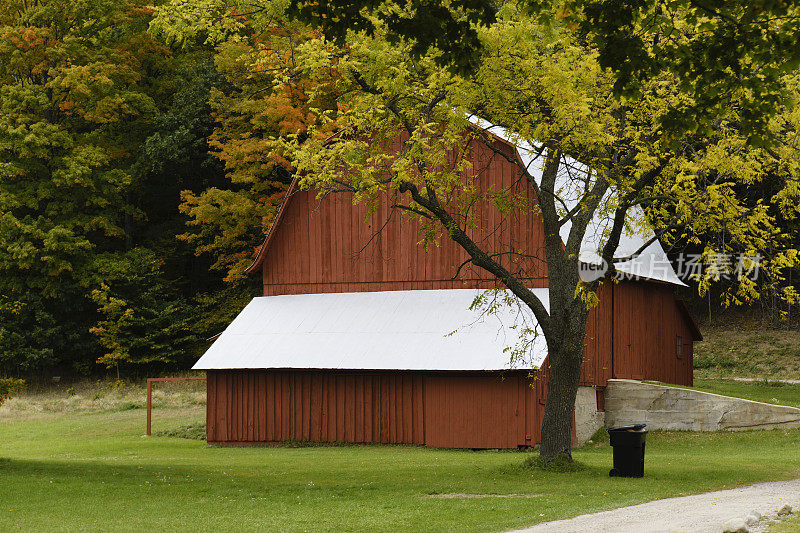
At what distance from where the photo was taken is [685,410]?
2567 centimetres

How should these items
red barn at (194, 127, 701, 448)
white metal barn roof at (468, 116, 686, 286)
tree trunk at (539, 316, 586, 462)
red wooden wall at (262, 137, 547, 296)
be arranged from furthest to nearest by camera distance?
red wooden wall at (262, 137, 547, 296) < white metal barn roof at (468, 116, 686, 286) < red barn at (194, 127, 701, 448) < tree trunk at (539, 316, 586, 462)

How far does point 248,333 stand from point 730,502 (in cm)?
1749

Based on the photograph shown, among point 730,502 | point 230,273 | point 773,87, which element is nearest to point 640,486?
point 730,502

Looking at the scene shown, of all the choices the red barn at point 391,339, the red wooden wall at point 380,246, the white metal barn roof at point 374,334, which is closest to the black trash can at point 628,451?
the white metal barn roof at point 374,334

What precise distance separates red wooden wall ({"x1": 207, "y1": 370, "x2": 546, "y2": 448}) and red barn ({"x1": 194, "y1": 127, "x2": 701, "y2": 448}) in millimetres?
28

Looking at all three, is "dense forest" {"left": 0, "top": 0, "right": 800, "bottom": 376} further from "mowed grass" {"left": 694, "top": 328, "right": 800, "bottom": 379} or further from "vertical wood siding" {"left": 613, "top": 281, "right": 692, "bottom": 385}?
"vertical wood siding" {"left": 613, "top": 281, "right": 692, "bottom": 385}

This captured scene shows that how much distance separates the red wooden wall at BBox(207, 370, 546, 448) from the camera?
2342 cm

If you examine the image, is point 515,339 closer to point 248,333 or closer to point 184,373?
point 248,333

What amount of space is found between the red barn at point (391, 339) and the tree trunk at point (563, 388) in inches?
192

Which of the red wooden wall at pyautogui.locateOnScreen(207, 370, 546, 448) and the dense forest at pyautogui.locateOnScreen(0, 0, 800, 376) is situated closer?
the red wooden wall at pyautogui.locateOnScreen(207, 370, 546, 448)

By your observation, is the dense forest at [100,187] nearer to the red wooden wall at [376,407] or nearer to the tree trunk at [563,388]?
the red wooden wall at [376,407]

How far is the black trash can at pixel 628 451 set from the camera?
16.6 m

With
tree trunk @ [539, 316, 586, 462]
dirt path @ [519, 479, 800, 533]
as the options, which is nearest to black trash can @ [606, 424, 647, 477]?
tree trunk @ [539, 316, 586, 462]

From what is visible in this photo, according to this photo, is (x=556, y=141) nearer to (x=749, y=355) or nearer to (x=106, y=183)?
(x=749, y=355)
